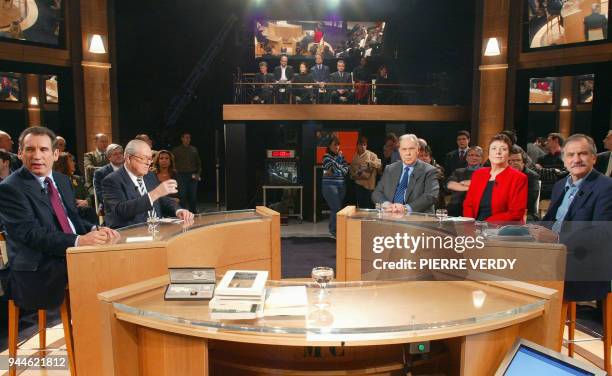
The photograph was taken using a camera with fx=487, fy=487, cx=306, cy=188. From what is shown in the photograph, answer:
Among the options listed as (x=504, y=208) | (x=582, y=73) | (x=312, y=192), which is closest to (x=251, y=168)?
(x=312, y=192)

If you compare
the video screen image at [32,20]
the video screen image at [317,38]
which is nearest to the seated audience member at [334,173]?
the video screen image at [32,20]

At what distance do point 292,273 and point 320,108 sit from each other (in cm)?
463

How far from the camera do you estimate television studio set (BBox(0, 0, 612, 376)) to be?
1844 millimetres

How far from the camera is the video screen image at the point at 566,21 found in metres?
7.75

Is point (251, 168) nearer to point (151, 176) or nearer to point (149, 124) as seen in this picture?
point (149, 124)

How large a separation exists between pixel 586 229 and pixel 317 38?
10446mm

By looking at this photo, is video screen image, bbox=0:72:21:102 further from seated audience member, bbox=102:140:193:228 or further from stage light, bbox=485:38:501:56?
stage light, bbox=485:38:501:56

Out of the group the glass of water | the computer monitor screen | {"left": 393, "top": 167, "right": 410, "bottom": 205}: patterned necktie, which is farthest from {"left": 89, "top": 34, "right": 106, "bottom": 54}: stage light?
the computer monitor screen

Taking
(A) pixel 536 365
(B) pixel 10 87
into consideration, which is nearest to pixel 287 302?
(A) pixel 536 365

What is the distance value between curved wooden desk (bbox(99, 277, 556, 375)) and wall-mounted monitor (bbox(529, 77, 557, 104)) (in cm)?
805

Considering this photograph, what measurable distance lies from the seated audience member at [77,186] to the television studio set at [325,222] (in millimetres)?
25

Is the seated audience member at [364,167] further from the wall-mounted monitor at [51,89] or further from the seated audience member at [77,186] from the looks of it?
the wall-mounted monitor at [51,89]

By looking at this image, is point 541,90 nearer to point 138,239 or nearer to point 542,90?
point 542,90

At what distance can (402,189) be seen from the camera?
4.05 metres
